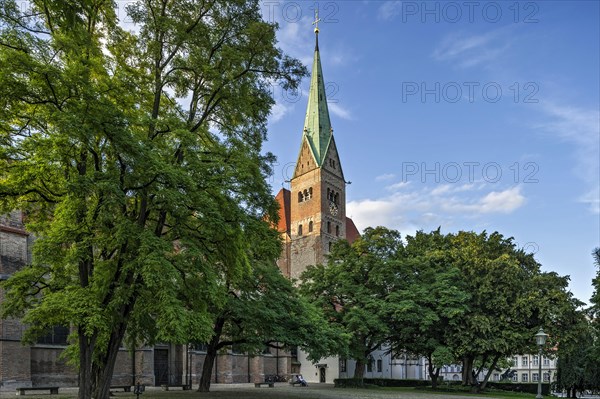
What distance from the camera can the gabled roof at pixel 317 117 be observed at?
70.4 meters

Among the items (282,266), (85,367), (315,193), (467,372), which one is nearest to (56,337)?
(85,367)

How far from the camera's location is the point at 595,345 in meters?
34.4

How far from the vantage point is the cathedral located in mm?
28766

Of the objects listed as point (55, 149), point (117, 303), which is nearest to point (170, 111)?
point (55, 149)

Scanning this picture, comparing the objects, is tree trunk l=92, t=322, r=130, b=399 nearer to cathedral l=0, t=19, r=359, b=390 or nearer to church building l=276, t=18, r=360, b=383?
cathedral l=0, t=19, r=359, b=390

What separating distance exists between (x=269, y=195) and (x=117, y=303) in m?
6.56

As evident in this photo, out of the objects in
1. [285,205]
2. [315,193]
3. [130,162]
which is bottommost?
[130,162]

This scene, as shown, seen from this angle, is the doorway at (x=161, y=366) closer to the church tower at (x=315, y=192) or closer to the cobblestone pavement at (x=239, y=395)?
the cobblestone pavement at (x=239, y=395)

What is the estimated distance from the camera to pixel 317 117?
236 feet

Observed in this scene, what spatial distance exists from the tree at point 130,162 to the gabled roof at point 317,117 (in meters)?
49.9

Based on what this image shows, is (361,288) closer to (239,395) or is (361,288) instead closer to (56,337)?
(239,395)

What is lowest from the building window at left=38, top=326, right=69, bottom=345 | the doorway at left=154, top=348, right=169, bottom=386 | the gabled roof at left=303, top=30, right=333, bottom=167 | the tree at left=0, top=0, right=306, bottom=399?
the doorway at left=154, top=348, right=169, bottom=386

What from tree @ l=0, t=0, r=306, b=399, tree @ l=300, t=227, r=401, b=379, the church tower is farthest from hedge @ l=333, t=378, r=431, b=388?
tree @ l=0, t=0, r=306, b=399

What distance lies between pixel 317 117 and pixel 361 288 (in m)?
35.9
